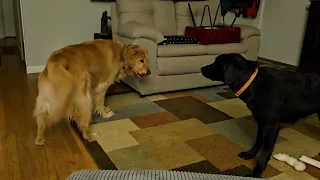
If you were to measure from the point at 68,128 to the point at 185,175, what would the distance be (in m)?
1.68

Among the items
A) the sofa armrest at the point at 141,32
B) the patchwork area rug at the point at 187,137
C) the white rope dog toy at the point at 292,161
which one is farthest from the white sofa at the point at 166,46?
the white rope dog toy at the point at 292,161

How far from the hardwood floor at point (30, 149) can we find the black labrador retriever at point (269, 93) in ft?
3.30

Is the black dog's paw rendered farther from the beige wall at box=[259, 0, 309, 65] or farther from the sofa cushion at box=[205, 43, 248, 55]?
the beige wall at box=[259, 0, 309, 65]

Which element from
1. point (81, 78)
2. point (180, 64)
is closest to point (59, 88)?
point (81, 78)

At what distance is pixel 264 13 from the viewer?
15.8 feet

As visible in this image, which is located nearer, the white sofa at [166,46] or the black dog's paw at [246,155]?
the black dog's paw at [246,155]

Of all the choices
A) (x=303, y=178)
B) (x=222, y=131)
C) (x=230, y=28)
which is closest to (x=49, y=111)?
(x=222, y=131)

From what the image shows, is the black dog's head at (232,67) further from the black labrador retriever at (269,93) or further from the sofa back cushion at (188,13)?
the sofa back cushion at (188,13)

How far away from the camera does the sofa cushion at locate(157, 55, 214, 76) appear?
9.61 ft

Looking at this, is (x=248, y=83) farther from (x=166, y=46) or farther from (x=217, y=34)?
(x=217, y=34)

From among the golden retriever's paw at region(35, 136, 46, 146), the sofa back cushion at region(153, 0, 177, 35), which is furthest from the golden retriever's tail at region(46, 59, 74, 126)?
the sofa back cushion at region(153, 0, 177, 35)

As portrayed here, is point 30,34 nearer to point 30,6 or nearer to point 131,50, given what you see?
point 30,6

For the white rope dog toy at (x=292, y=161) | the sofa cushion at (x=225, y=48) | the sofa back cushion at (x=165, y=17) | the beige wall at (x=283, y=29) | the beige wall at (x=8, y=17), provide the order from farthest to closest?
the beige wall at (x=8, y=17), the beige wall at (x=283, y=29), the sofa back cushion at (x=165, y=17), the sofa cushion at (x=225, y=48), the white rope dog toy at (x=292, y=161)

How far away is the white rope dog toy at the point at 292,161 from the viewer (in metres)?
1.78
